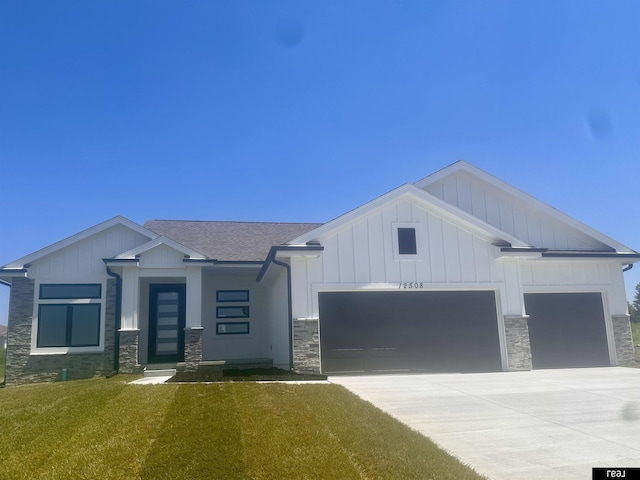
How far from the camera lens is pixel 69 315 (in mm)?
15648

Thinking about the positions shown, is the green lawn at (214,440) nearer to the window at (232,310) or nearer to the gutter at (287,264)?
the gutter at (287,264)

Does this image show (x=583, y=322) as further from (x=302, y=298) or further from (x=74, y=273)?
(x=74, y=273)

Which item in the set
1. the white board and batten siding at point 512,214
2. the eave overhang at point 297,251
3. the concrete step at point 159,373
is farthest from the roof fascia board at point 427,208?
the concrete step at point 159,373

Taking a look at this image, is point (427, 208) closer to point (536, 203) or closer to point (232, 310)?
point (536, 203)

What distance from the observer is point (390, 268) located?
14.0m

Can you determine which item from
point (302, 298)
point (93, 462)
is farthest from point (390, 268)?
point (93, 462)

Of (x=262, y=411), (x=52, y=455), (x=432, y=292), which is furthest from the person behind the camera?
(x=432, y=292)

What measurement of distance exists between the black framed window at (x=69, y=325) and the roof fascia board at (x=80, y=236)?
4.84 feet

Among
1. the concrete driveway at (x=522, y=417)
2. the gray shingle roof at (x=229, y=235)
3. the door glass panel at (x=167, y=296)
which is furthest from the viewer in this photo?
the gray shingle roof at (x=229, y=235)

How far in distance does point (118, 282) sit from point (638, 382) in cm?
1418

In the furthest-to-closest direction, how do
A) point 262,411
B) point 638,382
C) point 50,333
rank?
point 50,333
point 638,382
point 262,411

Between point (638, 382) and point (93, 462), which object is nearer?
point (93, 462)

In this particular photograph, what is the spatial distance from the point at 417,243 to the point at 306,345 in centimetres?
416

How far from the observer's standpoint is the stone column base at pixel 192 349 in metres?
14.8
